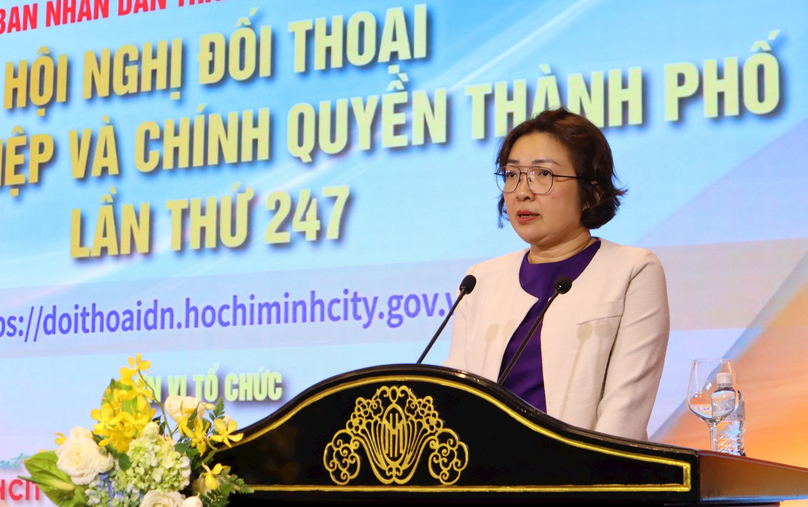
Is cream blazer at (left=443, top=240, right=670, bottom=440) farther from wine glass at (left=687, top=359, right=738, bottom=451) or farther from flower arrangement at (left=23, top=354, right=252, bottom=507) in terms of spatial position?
flower arrangement at (left=23, top=354, right=252, bottom=507)

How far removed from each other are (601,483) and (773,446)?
2.04m

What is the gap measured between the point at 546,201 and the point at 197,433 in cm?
96

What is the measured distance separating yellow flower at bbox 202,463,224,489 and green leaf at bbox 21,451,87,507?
17 cm

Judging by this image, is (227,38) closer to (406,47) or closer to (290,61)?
(290,61)

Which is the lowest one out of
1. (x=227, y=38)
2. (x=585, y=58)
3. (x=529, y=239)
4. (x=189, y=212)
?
(x=529, y=239)

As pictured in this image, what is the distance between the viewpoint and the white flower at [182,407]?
1508mm

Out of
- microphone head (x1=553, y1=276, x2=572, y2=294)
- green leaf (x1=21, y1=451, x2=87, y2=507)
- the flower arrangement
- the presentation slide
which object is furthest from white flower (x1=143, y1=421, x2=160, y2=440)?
the presentation slide

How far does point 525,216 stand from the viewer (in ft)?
7.07

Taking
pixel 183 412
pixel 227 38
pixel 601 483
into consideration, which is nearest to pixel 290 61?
pixel 227 38

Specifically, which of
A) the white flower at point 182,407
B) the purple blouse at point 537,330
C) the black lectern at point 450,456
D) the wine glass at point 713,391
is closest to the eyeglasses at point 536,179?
the purple blouse at point 537,330

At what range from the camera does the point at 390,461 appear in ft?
4.48

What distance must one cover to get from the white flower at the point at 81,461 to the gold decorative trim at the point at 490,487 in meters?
0.20

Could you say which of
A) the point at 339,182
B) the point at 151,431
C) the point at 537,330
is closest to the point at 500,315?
the point at 537,330

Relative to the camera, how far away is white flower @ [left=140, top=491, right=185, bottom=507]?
4.57 ft
